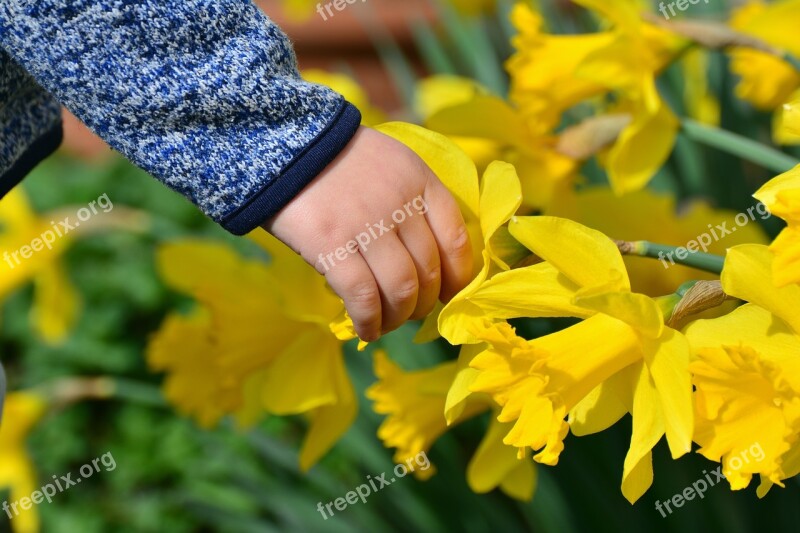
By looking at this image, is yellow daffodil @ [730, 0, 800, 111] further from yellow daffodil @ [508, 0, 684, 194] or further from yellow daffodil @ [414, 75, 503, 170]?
yellow daffodil @ [414, 75, 503, 170]

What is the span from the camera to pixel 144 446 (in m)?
2.04

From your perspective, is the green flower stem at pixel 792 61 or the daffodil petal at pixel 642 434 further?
the green flower stem at pixel 792 61

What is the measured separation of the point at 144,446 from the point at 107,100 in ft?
4.97

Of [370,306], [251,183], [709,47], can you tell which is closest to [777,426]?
[370,306]

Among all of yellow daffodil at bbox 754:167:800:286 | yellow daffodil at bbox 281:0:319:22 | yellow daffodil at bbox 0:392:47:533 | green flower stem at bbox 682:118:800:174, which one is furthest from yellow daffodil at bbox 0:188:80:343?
yellow daffodil at bbox 754:167:800:286

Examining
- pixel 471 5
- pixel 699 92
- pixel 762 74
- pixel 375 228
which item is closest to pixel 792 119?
pixel 375 228

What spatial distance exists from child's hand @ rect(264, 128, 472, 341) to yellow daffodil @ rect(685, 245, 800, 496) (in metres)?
0.22

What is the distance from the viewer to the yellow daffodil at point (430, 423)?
929 mm

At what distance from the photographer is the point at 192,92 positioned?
658mm

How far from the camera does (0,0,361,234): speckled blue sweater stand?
26.0 inches

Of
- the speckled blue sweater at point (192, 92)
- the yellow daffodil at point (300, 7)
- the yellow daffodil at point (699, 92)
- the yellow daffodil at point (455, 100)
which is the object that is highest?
the speckled blue sweater at point (192, 92)

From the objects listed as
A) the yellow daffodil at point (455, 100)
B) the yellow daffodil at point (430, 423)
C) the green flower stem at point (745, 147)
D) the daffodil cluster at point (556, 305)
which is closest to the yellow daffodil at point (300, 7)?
the yellow daffodil at point (455, 100)

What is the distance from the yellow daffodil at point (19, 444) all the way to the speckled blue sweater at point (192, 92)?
1019 mm

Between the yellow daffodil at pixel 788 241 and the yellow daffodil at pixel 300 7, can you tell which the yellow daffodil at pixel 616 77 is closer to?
the yellow daffodil at pixel 788 241
